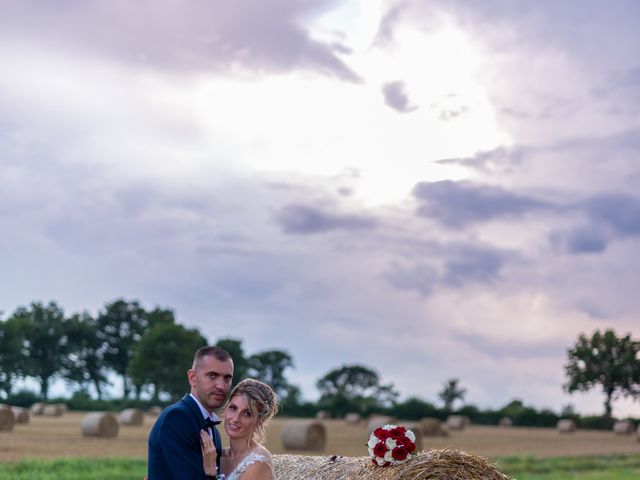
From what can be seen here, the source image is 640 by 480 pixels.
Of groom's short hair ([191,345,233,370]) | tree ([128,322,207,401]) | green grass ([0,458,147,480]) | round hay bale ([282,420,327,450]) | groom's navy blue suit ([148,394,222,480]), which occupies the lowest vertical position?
green grass ([0,458,147,480])

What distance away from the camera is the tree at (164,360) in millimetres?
93500

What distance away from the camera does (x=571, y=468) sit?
3108 centimetres

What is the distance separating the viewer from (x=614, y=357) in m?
93.3

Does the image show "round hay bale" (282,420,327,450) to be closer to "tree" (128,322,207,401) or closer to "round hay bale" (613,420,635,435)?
"round hay bale" (613,420,635,435)

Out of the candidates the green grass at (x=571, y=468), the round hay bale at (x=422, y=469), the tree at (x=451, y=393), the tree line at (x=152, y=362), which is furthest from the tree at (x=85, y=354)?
the round hay bale at (x=422, y=469)

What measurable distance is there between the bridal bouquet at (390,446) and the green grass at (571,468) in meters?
17.4

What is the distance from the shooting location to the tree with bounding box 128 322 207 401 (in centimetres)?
9350

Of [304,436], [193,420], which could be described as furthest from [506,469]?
[193,420]

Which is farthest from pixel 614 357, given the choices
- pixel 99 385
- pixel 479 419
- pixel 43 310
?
pixel 43 310

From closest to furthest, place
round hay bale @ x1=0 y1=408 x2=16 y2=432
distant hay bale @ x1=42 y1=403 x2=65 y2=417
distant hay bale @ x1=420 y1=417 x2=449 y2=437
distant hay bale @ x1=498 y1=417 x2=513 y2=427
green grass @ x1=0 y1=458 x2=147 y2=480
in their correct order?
green grass @ x1=0 y1=458 x2=147 y2=480, round hay bale @ x1=0 y1=408 x2=16 y2=432, distant hay bale @ x1=420 y1=417 x2=449 y2=437, distant hay bale @ x1=42 y1=403 x2=65 y2=417, distant hay bale @ x1=498 y1=417 x2=513 y2=427

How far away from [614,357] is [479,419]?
24.7 m

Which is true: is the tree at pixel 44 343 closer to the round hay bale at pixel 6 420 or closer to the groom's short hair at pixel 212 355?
the round hay bale at pixel 6 420

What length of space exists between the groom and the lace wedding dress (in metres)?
0.37

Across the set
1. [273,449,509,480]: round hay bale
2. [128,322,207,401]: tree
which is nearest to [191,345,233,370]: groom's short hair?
[273,449,509,480]: round hay bale
